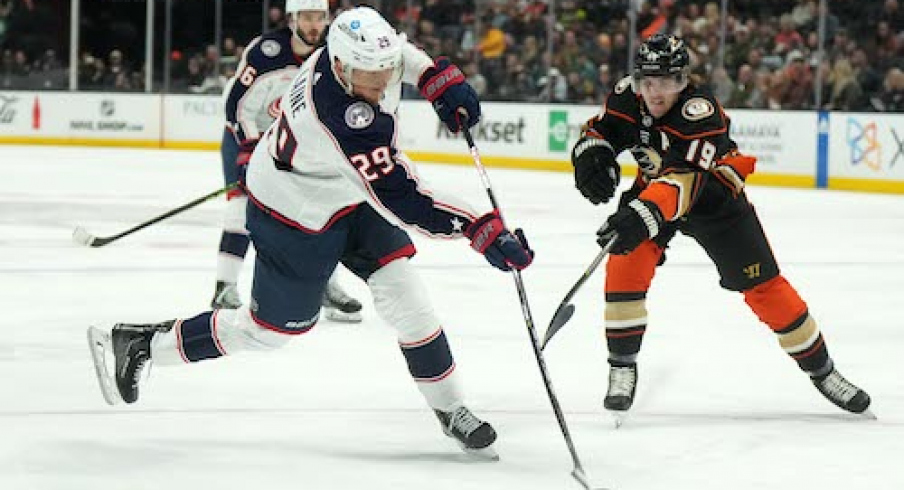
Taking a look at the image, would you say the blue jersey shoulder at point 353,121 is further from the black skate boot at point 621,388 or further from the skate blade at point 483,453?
the black skate boot at point 621,388

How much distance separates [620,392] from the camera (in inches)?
161

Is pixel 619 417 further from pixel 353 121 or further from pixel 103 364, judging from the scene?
pixel 103 364

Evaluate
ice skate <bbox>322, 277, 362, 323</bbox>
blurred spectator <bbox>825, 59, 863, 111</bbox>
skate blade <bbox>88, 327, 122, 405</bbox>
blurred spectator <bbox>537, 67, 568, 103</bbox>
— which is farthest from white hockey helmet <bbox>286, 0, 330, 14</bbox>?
blurred spectator <bbox>537, 67, 568, 103</bbox>

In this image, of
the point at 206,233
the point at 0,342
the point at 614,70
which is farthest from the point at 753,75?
the point at 0,342

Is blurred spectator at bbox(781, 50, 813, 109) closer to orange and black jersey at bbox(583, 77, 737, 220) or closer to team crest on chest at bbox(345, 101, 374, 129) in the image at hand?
orange and black jersey at bbox(583, 77, 737, 220)

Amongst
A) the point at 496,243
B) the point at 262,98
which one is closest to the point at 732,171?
the point at 496,243

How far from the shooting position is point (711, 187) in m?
4.01

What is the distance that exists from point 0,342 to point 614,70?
9.98m

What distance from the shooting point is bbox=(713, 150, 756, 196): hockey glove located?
4027mm

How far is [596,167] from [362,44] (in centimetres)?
89

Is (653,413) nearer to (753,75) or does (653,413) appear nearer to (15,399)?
(15,399)

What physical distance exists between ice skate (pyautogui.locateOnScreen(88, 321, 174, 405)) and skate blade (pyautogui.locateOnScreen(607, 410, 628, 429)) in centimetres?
111

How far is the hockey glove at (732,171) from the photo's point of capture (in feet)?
13.2

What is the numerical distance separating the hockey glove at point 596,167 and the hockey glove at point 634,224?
21 cm
